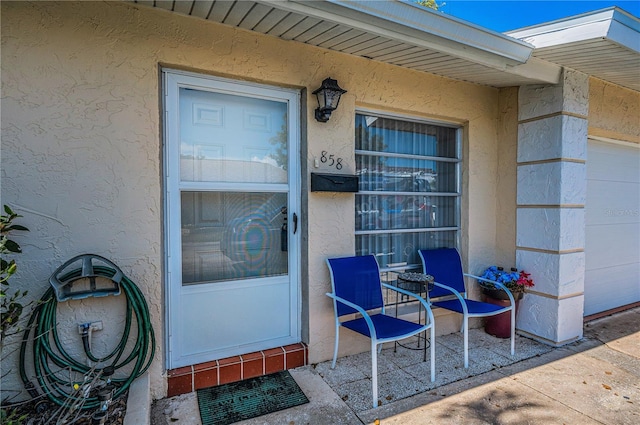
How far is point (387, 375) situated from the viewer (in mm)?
3004

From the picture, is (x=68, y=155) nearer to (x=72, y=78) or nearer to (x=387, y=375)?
(x=72, y=78)

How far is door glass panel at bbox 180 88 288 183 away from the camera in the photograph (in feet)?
9.14

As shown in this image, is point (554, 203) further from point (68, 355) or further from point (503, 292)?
point (68, 355)

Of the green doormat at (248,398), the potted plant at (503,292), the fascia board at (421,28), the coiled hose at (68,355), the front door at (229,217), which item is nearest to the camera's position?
the coiled hose at (68,355)

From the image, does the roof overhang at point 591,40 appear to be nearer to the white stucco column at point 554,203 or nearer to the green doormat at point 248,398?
the white stucco column at point 554,203

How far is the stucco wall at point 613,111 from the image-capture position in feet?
13.4

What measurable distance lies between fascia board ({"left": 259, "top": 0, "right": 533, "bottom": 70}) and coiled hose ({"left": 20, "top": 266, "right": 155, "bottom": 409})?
2.17 metres

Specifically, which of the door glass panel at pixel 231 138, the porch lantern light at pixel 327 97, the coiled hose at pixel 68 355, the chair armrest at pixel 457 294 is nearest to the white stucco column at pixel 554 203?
the chair armrest at pixel 457 294

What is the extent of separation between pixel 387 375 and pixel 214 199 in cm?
206

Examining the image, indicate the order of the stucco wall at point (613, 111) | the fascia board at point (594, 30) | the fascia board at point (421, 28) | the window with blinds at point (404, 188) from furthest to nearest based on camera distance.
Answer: the stucco wall at point (613, 111)
the window with blinds at point (404, 188)
the fascia board at point (594, 30)
the fascia board at point (421, 28)

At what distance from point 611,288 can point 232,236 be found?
502cm

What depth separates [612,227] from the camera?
4.72 metres

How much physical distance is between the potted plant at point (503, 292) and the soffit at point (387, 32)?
205 cm

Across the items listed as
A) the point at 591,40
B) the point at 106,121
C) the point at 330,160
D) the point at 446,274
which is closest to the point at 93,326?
the point at 106,121
